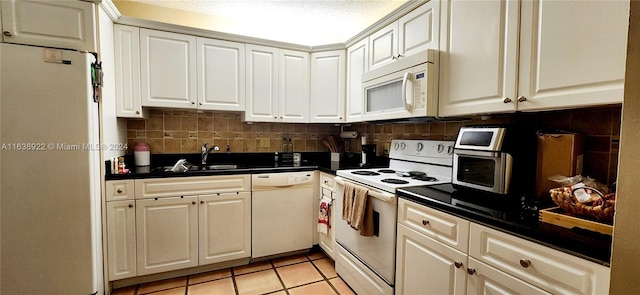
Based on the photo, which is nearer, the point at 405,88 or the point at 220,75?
the point at 405,88

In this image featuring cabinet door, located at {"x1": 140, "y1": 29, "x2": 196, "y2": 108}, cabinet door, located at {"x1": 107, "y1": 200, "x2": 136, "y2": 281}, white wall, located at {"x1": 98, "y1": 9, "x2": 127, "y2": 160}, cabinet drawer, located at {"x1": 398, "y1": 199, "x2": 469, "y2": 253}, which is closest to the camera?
cabinet drawer, located at {"x1": 398, "y1": 199, "x2": 469, "y2": 253}

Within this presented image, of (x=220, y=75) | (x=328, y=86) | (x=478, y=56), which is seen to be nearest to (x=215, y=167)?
(x=220, y=75)

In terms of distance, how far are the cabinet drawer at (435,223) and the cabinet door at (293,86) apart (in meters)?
1.51

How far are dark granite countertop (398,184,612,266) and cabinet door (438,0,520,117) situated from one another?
440 mm

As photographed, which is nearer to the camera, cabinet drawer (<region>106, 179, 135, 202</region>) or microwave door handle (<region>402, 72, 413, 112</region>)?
microwave door handle (<region>402, 72, 413, 112</region>)

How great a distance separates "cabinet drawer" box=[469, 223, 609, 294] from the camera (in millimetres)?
792

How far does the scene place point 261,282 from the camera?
212cm

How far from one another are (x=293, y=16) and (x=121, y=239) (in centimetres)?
235

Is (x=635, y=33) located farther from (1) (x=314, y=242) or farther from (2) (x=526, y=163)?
(1) (x=314, y=242)

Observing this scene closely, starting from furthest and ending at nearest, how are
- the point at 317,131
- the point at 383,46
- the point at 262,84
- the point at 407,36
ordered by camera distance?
the point at 317,131 → the point at 262,84 → the point at 383,46 → the point at 407,36

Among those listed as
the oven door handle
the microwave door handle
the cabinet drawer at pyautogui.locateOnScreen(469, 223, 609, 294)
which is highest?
the microwave door handle

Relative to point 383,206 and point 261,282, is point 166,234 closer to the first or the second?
point 261,282

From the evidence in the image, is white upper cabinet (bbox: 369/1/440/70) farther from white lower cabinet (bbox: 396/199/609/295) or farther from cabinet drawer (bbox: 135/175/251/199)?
cabinet drawer (bbox: 135/175/251/199)

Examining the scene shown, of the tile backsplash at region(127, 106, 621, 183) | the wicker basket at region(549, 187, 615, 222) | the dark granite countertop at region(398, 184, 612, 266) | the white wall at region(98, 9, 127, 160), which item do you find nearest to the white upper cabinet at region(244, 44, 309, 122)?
the tile backsplash at region(127, 106, 621, 183)
